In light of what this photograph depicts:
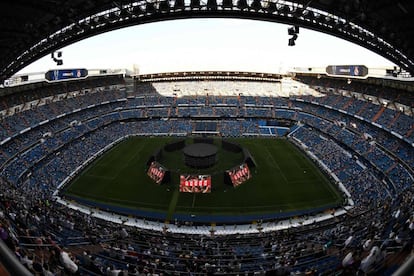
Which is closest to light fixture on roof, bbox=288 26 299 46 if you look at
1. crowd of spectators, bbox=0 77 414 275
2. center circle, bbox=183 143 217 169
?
crowd of spectators, bbox=0 77 414 275

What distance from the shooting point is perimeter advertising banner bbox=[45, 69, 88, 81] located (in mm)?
51844

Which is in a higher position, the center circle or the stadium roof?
the stadium roof

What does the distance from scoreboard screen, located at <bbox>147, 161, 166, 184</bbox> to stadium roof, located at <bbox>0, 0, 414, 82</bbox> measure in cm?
2072

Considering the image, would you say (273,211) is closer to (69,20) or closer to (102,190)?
(102,190)

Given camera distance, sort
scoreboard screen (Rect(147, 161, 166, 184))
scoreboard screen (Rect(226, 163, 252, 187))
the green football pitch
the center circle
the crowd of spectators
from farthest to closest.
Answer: the center circle → scoreboard screen (Rect(147, 161, 166, 184)) → scoreboard screen (Rect(226, 163, 252, 187)) → the green football pitch → the crowd of spectators

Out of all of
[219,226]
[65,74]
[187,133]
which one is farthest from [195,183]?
[65,74]

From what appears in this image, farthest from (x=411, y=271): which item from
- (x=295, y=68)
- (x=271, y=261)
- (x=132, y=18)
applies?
(x=295, y=68)

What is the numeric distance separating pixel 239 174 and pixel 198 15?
911 inches

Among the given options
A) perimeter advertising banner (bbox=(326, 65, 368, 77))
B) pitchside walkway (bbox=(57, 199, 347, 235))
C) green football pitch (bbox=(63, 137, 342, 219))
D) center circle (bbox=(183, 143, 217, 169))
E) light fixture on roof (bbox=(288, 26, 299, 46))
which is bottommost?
pitchside walkway (bbox=(57, 199, 347, 235))

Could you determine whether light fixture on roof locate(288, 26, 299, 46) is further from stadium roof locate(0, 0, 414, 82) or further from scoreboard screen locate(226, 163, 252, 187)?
scoreboard screen locate(226, 163, 252, 187)

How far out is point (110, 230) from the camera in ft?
77.6

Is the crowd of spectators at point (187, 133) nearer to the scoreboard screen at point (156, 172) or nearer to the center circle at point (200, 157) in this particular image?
the scoreboard screen at point (156, 172)

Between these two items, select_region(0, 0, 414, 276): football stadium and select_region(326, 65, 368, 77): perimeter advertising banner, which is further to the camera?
select_region(326, 65, 368, 77): perimeter advertising banner

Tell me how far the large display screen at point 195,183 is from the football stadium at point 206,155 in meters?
0.12
